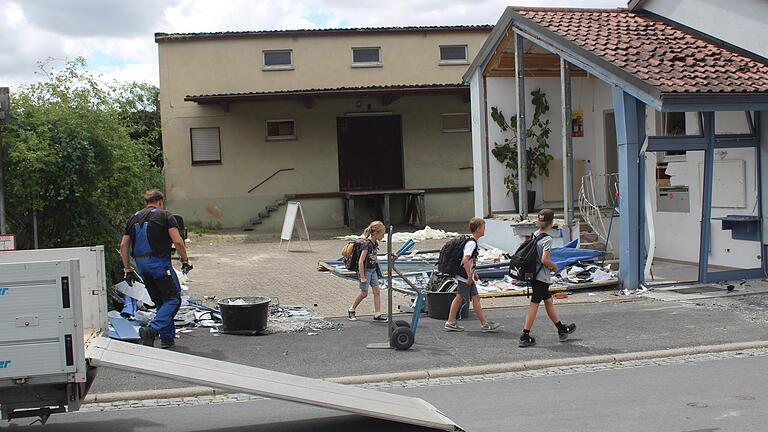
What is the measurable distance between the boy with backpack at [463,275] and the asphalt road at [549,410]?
7.24 feet

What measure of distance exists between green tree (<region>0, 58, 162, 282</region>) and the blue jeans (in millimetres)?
2264

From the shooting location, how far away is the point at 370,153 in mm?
28125

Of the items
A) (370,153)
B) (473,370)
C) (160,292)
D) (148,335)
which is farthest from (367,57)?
(473,370)

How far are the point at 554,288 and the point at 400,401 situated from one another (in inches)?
273

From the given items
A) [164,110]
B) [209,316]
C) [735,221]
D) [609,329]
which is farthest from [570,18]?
[164,110]

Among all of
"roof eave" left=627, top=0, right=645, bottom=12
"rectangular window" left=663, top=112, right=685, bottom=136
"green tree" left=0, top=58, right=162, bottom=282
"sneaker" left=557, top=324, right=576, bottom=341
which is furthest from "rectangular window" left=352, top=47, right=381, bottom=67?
"sneaker" left=557, top=324, right=576, bottom=341

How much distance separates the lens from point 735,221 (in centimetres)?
1376

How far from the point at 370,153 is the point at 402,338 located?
1921 cm

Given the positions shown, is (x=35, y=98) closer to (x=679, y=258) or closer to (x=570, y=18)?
(x=570, y=18)

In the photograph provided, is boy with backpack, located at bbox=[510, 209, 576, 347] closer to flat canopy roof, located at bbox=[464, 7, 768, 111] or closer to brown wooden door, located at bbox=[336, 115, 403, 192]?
flat canopy roof, located at bbox=[464, 7, 768, 111]

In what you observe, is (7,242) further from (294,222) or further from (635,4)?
(635,4)

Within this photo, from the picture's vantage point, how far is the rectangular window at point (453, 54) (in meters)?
28.9

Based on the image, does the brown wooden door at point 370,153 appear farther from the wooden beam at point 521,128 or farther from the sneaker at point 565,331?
the sneaker at point 565,331

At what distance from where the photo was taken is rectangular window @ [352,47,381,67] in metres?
28.3
